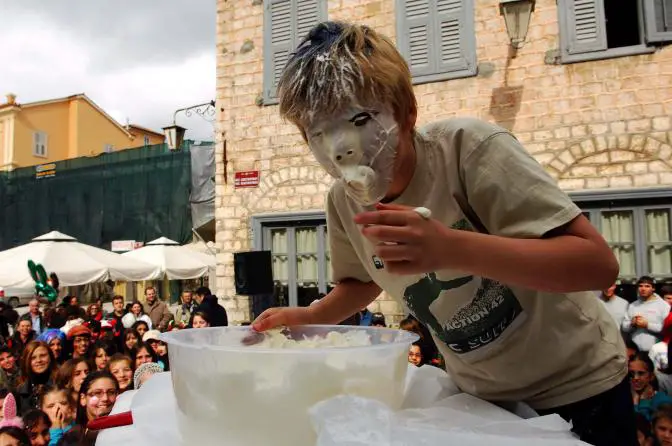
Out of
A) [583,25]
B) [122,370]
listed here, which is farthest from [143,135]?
[122,370]

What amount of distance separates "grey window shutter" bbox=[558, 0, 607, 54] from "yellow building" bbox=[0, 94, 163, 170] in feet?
69.2

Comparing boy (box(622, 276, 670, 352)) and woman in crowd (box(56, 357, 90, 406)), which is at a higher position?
boy (box(622, 276, 670, 352))

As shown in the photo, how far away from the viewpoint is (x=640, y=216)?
5.84 metres

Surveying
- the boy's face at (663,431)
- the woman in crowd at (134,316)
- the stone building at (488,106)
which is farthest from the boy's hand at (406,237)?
the woman in crowd at (134,316)

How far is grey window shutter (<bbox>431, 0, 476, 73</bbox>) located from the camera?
6438 mm

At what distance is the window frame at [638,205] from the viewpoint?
18.9 ft

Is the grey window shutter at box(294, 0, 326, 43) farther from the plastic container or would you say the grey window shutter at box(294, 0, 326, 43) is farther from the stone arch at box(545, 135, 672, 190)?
the plastic container

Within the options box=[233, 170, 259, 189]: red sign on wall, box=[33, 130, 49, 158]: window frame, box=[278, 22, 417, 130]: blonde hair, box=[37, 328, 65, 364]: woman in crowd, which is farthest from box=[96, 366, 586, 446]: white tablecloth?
box=[33, 130, 49, 158]: window frame

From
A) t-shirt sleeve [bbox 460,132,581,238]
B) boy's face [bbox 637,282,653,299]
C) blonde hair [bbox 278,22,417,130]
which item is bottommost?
boy's face [bbox 637,282,653,299]

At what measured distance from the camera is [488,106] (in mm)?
6367

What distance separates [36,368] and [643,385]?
4494mm

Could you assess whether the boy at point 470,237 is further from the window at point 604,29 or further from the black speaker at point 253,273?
the window at point 604,29

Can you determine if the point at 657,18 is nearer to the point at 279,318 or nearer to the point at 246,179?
the point at 246,179

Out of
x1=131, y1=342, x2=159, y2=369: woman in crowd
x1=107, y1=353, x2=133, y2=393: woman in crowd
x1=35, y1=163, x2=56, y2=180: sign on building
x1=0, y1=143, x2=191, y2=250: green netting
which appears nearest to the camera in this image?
x1=107, y1=353, x2=133, y2=393: woman in crowd
